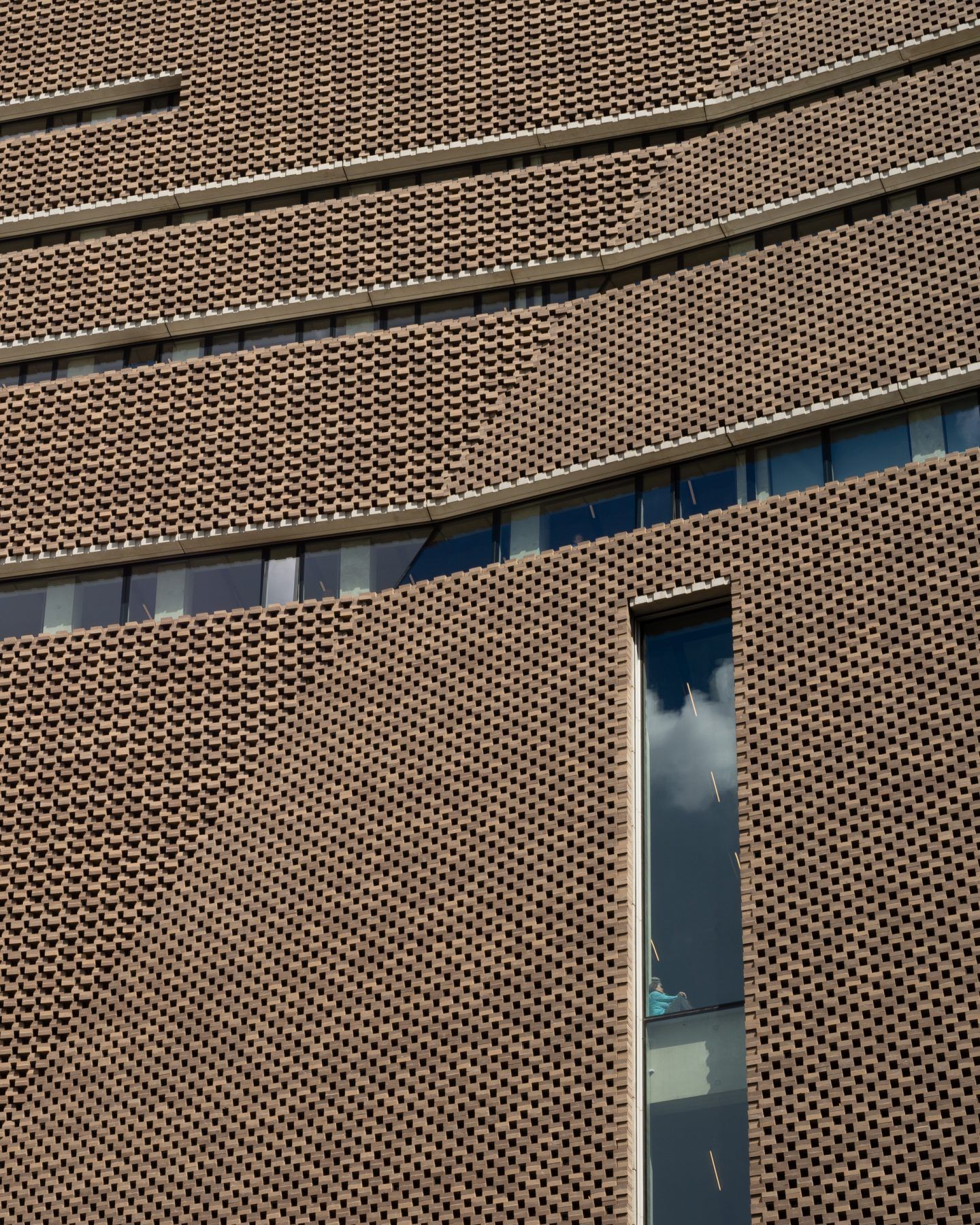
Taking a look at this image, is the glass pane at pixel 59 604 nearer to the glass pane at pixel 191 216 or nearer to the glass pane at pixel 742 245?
the glass pane at pixel 191 216

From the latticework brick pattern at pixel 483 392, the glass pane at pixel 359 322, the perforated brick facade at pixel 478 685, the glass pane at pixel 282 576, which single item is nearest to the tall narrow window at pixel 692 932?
the perforated brick facade at pixel 478 685

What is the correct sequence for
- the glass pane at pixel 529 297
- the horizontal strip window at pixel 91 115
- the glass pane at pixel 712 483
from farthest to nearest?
the horizontal strip window at pixel 91 115 < the glass pane at pixel 529 297 < the glass pane at pixel 712 483

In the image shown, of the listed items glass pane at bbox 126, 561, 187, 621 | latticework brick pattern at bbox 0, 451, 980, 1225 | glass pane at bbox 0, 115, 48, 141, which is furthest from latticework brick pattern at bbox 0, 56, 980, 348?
latticework brick pattern at bbox 0, 451, 980, 1225

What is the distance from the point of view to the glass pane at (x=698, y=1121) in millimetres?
22797

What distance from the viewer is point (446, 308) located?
31406mm

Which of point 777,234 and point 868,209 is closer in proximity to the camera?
point 868,209

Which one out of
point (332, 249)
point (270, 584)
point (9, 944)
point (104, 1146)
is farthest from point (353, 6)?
point (104, 1146)

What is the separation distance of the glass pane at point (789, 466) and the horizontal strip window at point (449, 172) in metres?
6.07

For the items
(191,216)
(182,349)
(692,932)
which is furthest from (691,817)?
(191,216)

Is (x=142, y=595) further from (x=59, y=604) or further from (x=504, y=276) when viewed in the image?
(x=504, y=276)

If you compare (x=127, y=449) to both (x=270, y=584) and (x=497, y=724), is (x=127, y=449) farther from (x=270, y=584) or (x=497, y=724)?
(x=497, y=724)

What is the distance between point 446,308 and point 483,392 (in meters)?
2.32

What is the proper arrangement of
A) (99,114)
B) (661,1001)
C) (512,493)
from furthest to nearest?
(99,114)
(512,493)
(661,1001)

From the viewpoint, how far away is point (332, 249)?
32062mm
